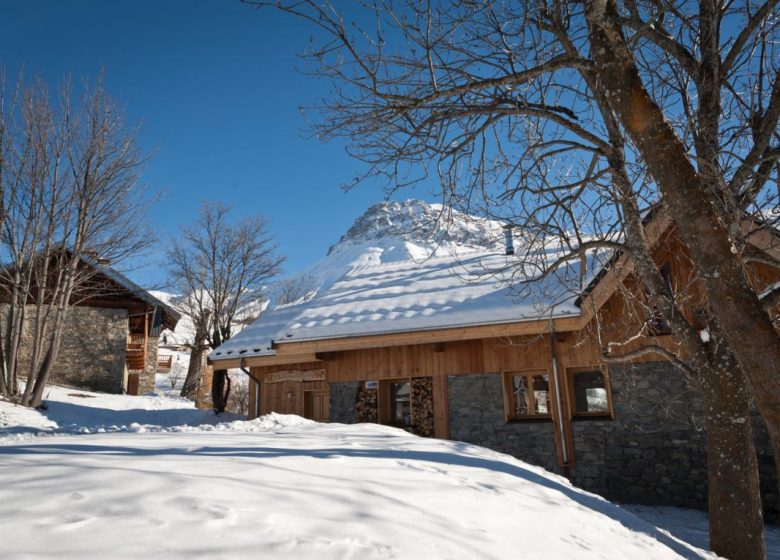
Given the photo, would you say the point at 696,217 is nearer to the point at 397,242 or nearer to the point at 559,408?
the point at 559,408

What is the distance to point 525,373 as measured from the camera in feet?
33.4

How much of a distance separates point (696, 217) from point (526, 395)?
25.5 ft

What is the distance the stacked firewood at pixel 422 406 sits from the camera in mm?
10656

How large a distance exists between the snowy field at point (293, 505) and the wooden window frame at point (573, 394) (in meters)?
4.63

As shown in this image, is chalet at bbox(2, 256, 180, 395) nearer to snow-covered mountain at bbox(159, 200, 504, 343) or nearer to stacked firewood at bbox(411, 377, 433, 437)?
snow-covered mountain at bbox(159, 200, 504, 343)

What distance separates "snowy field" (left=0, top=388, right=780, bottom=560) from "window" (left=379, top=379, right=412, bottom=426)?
6.19 meters

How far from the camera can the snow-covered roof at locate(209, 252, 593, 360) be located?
9672mm

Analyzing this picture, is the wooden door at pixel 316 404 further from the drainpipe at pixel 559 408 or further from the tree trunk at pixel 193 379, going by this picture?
the tree trunk at pixel 193 379

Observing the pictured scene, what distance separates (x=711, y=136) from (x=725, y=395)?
2271mm

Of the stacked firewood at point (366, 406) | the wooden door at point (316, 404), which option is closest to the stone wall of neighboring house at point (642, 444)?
the stacked firewood at point (366, 406)

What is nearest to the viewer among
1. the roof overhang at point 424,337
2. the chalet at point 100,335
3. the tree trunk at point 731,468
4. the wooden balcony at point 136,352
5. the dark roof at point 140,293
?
the tree trunk at point 731,468

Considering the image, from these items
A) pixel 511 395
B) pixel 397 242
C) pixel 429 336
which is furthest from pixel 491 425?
pixel 397 242

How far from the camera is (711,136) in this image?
15.0 feet

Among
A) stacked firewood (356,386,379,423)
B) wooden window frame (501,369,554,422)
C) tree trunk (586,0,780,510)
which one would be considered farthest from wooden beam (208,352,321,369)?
tree trunk (586,0,780,510)
